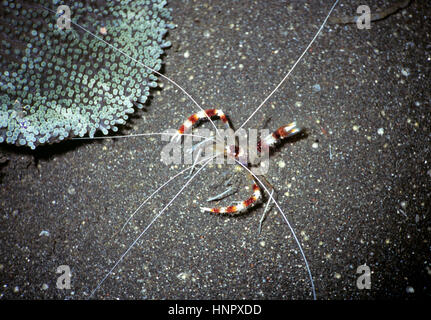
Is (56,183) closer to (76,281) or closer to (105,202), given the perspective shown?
(105,202)

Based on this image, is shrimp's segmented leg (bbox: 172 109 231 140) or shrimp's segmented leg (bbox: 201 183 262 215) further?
shrimp's segmented leg (bbox: 172 109 231 140)

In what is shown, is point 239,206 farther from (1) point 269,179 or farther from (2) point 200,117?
(2) point 200,117

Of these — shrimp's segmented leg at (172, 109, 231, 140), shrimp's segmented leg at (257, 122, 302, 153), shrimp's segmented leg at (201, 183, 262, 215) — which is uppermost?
shrimp's segmented leg at (172, 109, 231, 140)

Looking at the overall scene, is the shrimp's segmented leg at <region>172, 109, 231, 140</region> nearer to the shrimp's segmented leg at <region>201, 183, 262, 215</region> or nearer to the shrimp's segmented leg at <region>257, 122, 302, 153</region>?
the shrimp's segmented leg at <region>257, 122, 302, 153</region>

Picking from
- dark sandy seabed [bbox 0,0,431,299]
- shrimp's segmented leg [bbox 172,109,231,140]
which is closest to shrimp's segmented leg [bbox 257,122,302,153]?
dark sandy seabed [bbox 0,0,431,299]

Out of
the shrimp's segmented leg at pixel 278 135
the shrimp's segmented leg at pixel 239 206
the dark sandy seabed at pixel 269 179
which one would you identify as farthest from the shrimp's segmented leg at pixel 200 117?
the shrimp's segmented leg at pixel 239 206

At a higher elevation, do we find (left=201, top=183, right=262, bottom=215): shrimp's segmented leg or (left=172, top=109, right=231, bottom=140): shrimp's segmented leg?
(left=172, top=109, right=231, bottom=140): shrimp's segmented leg

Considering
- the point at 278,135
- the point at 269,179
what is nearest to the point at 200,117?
the point at 278,135
